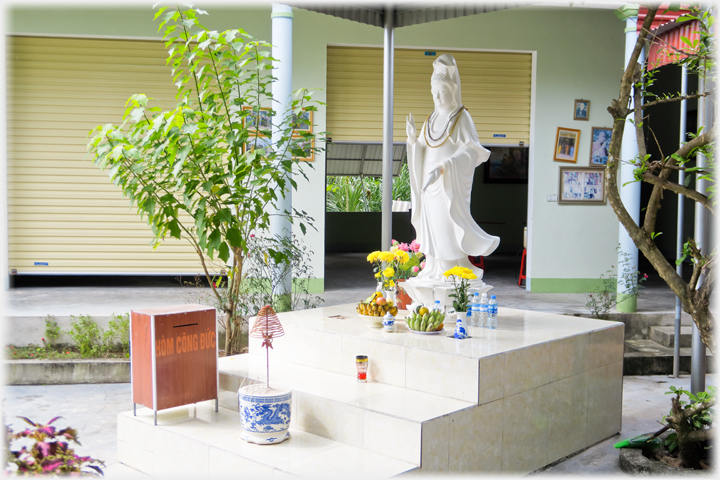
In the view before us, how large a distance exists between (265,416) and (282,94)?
14.0 ft

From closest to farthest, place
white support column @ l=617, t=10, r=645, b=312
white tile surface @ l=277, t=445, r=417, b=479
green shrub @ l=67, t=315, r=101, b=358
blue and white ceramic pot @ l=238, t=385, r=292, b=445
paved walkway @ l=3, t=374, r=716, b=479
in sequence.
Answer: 1. white tile surface @ l=277, t=445, r=417, b=479
2. blue and white ceramic pot @ l=238, t=385, r=292, b=445
3. paved walkway @ l=3, t=374, r=716, b=479
4. green shrub @ l=67, t=315, r=101, b=358
5. white support column @ l=617, t=10, r=645, b=312

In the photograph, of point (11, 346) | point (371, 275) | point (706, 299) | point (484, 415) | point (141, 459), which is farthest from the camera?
point (371, 275)

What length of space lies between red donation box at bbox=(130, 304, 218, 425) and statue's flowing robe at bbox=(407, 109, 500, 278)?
2.15 metres

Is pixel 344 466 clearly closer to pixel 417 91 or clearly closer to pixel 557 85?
pixel 417 91

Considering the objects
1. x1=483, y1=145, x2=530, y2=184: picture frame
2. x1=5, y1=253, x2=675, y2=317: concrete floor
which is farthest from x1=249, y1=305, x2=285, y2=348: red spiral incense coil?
x1=483, y1=145, x2=530, y2=184: picture frame

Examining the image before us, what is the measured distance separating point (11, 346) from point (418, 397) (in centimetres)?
448

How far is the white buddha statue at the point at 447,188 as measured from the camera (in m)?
5.57

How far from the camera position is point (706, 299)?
3.50m

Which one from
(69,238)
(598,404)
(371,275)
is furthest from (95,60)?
(598,404)

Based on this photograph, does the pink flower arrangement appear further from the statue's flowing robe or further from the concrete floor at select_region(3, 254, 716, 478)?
the concrete floor at select_region(3, 254, 716, 478)

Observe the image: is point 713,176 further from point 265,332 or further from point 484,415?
point 265,332

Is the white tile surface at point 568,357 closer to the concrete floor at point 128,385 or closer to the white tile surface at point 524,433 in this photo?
the white tile surface at point 524,433

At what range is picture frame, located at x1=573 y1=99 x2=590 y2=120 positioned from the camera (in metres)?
9.20

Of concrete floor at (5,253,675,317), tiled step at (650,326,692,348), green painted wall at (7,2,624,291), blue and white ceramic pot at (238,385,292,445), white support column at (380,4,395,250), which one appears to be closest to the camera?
blue and white ceramic pot at (238,385,292,445)
